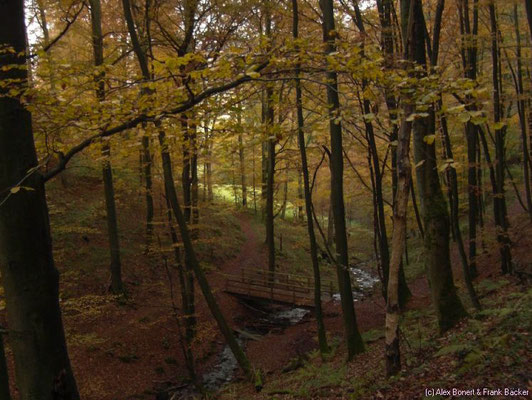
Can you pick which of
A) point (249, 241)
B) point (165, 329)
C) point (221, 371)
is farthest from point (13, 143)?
point (249, 241)

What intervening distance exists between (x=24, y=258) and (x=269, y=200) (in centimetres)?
1475

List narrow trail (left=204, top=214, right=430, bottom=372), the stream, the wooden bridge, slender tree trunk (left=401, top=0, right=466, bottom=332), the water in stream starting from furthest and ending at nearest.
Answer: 1. the water in stream
2. the wooden bridge
3. narrow trail (left=204, top=214, right=430, bottom=372)
4. the stream
5. slender tree trunk (left=401, top=0, right=466, bottom=332)

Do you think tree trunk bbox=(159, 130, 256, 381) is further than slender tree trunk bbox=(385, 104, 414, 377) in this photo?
Yes

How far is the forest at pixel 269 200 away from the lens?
143 inches

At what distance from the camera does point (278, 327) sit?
15.5m

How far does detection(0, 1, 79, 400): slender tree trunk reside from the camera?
3.45 m

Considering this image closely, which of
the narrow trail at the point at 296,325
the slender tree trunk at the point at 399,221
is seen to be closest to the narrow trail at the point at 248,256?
the narrow trail at the point at 296,325

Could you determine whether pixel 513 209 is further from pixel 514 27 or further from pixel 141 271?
pixel 141 271

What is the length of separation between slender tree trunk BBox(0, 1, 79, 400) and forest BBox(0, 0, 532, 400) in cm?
2

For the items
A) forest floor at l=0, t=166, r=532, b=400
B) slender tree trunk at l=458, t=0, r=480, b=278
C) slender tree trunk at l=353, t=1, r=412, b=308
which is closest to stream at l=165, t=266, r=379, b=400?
forest floor at l=0, t=166, r=532, b=400

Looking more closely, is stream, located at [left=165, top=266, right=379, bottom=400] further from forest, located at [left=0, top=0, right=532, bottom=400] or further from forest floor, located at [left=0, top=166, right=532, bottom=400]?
forest floor, located at [left=0, top=166, right=532, bottom=400]

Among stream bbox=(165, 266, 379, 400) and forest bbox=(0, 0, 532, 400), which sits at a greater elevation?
forest bbox=(0, 0, 532, 400)

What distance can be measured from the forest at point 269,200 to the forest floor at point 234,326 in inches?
2.6

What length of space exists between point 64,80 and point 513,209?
24.7 meters
